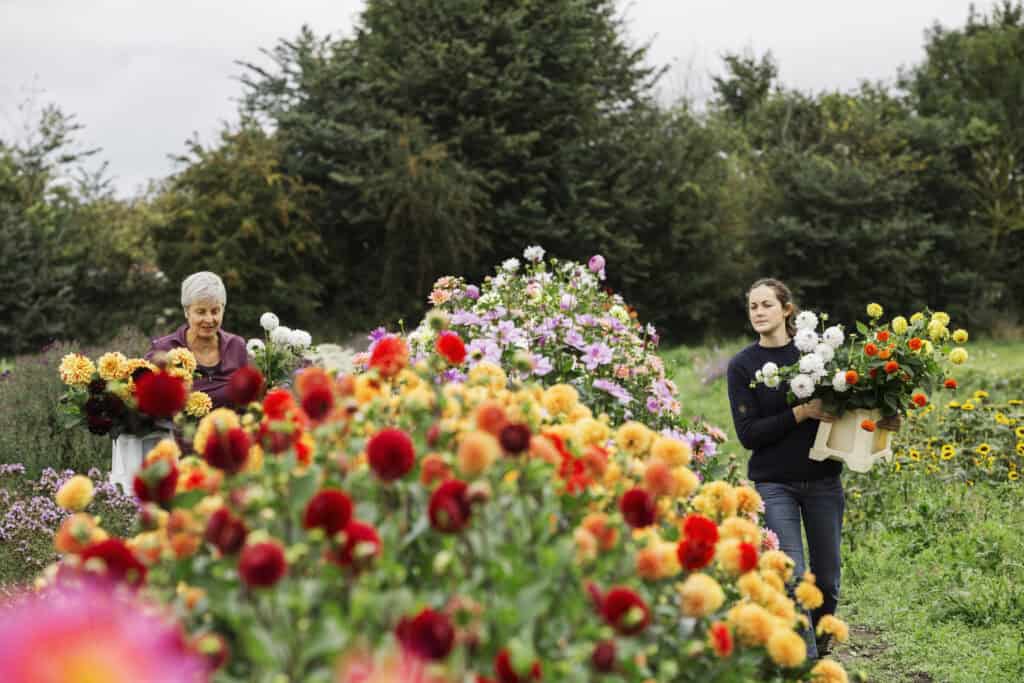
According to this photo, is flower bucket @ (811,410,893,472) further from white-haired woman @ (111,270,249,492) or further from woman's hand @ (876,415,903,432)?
white-haired woman @ (111,270,249,492)

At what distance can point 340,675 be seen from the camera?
131 cm

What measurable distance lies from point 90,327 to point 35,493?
551 inches

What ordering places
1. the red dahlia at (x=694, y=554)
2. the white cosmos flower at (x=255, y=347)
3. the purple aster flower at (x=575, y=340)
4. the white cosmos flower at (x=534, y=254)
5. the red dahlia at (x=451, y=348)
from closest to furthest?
the red dahlia at (x=694, y=554) → the red dahlia at (x=451, y=348) → the purple aster flower at (x=575, y=340) → the white cosmos flower at (x=255, y=347) → the white cosmos flower at (x=534, y=254)

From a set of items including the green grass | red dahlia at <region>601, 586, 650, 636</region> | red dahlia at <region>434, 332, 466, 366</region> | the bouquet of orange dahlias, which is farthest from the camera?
the green grass

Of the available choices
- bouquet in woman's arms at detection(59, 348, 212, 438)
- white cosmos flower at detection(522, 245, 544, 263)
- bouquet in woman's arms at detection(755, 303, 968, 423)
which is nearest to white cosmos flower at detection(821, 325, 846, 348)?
bouquet in woman's arms at detection(755, 303, 968, 423)

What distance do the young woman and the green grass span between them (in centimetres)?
96

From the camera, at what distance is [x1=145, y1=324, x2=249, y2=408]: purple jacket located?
4.38 metres

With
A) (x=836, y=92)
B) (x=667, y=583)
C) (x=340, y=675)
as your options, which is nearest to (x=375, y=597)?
(x=340, y=675)

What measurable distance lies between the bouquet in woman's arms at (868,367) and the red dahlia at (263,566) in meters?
2.95

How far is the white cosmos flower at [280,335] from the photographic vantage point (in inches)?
181

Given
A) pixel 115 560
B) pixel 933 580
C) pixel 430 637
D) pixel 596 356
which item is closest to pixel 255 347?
pixel 596 356

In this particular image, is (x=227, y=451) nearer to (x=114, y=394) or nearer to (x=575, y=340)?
(x=114, y=394)

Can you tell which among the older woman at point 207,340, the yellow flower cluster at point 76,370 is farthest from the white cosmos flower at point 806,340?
the yellow flower cluster at point 76,370

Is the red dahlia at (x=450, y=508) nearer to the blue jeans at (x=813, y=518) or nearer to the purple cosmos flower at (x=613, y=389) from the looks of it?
the purple cosmos flower at (x=613, y=389)
